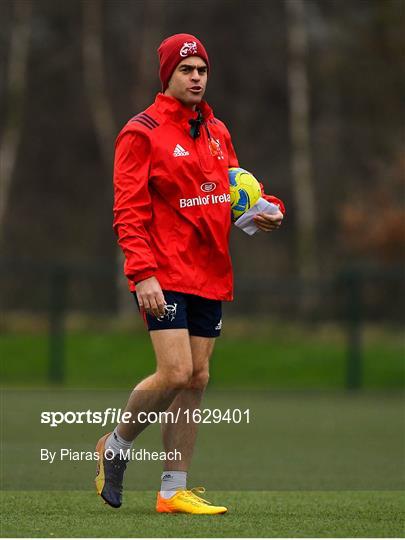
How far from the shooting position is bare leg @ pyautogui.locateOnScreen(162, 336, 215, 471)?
6.45 metres

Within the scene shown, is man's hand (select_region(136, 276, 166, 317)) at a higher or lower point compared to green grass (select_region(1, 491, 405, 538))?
higher

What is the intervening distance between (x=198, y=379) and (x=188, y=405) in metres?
0.15

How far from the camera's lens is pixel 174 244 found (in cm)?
630

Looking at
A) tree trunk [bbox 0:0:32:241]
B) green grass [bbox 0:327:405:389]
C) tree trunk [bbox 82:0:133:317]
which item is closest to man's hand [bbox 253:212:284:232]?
green grass [bbox 0:327:405:389]

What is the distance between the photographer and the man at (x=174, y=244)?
6211mm

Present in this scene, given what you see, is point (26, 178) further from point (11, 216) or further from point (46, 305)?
point (46, 305)

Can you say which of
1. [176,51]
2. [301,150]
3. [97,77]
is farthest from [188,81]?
[97,77]

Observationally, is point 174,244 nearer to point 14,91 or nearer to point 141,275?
point 141,275

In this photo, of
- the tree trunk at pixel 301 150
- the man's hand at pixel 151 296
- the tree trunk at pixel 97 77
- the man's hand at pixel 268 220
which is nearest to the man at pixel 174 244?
the man's hand at pixel 151 296

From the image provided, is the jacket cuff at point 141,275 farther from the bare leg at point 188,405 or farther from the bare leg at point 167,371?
the bare leg at point 188,405

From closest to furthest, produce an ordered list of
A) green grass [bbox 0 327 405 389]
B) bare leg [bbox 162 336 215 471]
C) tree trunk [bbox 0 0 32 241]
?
bare leg [bbox 162 336 215 471], green grass [bbox 0 327 405 389], tree trunk [bbox 0 0 32 241]

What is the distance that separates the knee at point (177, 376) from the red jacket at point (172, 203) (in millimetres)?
368

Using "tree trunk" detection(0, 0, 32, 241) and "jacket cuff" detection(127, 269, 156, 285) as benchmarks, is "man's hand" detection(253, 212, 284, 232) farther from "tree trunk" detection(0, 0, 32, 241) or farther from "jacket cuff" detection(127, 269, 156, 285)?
"tree trunk" detection(0, 0, 32, 241)

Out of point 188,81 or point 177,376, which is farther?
point 188,81
